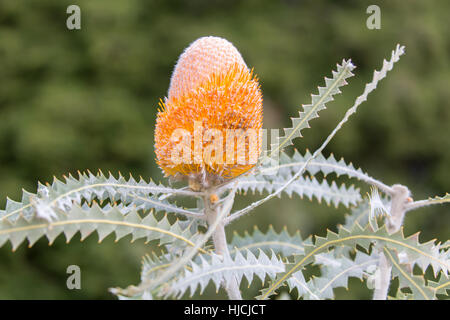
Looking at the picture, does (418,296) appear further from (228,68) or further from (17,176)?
(17,176)

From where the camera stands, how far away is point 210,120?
2.31 feet

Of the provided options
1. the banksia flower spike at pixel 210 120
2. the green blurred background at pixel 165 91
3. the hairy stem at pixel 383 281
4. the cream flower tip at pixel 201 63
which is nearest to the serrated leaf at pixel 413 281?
the hairy stem at pixel 383 281

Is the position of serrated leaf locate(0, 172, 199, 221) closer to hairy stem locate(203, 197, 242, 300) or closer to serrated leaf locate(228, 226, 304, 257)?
hairy stem locate(203, 197, 242, 300)

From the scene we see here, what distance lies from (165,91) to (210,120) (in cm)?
304

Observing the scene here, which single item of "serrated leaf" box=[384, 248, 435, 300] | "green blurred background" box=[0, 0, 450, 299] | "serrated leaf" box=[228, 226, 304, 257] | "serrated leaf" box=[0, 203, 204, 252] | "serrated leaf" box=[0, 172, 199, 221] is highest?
"green blurred background" box=[0, 0, 450, 299]

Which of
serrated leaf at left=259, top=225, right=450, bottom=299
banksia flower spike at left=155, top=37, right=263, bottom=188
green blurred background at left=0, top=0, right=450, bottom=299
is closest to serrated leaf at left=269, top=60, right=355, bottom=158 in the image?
banksia flower spike at left=155, top=37, right=263, bottom=188

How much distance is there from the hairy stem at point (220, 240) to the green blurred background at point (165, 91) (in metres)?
2.48

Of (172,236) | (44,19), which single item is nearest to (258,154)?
(172,236)

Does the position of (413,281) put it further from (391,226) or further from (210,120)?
(210,120)

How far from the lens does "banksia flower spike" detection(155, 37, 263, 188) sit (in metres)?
0.70

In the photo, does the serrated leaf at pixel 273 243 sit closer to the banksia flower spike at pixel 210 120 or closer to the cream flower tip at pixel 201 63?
the banksia flower spike at pixel 210 120

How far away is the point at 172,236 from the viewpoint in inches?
25.8

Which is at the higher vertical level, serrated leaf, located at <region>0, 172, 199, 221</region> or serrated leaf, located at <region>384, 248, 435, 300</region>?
serrated leaf, located at <region>0, 172, 199, 221</region>

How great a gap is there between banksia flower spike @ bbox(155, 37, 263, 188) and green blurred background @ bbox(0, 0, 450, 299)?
2.49 m
